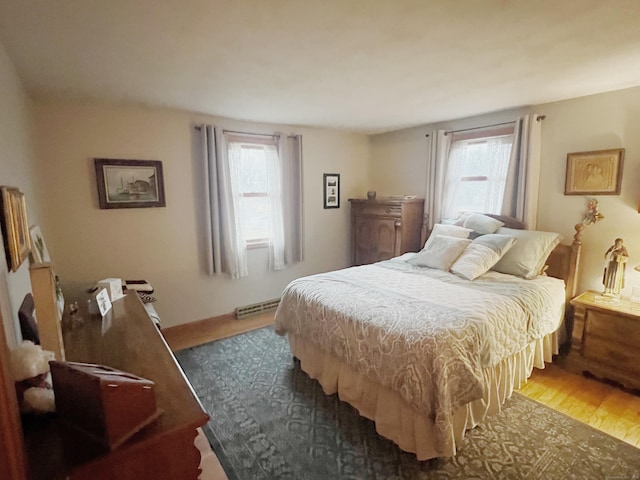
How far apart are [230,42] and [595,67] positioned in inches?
91.7

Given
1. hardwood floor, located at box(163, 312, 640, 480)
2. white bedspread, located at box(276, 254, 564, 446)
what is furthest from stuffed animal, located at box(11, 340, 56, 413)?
white bedspread, located at box(276, 254, 564, 446)

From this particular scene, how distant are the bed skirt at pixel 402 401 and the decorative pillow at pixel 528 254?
0.58m

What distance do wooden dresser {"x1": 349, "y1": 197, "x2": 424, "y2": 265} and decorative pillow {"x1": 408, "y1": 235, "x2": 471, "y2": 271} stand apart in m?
0.71

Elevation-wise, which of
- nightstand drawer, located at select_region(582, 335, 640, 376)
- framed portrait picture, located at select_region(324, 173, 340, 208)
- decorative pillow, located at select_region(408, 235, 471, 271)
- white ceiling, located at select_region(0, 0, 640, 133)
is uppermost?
white ceiling, located at select_region(0, 0, 640, 133)

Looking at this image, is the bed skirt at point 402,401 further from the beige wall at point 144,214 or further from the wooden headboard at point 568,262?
the beige wall at point 144,214

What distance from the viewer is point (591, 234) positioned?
110 inches

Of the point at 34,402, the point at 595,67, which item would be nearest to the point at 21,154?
the point at 34,402

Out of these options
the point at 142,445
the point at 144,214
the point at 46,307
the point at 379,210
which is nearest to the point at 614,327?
the point at 379,210

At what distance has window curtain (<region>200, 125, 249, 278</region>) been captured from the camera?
10.9 ft

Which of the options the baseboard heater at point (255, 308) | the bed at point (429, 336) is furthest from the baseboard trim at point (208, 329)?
the bed at point (429, 336)

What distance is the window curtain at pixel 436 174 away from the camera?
12.1ft

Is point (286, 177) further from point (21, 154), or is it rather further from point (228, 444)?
point (228, 444)

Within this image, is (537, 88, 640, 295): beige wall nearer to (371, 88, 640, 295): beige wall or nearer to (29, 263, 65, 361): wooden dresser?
(371, 88, 640, 295): beige wall

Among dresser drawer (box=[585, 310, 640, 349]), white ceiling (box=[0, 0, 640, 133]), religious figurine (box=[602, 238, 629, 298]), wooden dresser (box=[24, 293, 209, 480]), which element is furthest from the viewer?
religious figurine (box=[602, 238, 629, 298])
